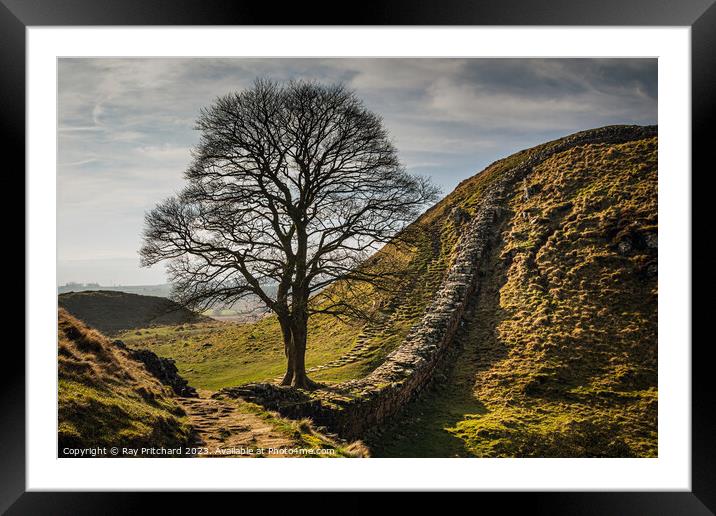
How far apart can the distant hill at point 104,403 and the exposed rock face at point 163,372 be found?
0.77 metres

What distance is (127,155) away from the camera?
9891 millimetres

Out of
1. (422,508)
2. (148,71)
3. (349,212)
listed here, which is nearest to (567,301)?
(349,212)

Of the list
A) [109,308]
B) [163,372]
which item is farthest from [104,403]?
[109,308]

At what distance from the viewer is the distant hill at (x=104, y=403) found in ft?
22.9

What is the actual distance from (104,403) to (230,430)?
6.96 feet

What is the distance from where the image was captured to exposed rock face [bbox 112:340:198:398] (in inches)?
367

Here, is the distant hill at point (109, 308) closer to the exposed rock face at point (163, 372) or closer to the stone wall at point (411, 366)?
the exposed rock face at point (163, 372)

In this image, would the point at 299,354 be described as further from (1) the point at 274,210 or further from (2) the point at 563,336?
(2) the point at 563,336

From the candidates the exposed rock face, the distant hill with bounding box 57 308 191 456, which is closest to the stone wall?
the exposed rock face

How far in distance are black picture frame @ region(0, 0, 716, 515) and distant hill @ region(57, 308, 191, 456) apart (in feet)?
2.34
